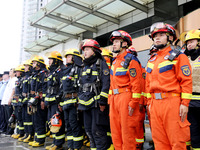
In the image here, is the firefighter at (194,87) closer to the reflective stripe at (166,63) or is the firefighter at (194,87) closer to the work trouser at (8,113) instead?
the reflective stripe at (166,63)

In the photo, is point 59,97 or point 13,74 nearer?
point 59,97

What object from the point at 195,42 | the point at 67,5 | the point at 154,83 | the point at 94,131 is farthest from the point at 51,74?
the point at 67,5

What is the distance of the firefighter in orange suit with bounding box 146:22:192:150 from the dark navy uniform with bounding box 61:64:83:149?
2.31m

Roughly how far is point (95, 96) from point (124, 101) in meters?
A: 0.83

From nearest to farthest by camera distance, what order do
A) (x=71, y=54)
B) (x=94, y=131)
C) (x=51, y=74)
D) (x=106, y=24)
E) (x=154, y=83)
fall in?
(x=154, y=83)
(x=94, y=131)
(x=71, y=54)
(x=51, y=74)
(x=106, y=24)

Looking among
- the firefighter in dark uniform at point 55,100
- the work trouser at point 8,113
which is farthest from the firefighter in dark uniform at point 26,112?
the work trouser at point 8,113

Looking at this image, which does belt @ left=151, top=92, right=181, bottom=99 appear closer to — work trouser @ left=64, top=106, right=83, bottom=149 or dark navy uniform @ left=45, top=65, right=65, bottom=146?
work trouser @ left=64, top=106, right=83, bottom=149

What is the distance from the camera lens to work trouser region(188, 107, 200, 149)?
3.54 m

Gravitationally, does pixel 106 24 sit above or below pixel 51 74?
above

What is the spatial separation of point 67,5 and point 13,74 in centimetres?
507

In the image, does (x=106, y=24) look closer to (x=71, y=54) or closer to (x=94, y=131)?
(x=71, y=54)

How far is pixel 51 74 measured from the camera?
216 inches

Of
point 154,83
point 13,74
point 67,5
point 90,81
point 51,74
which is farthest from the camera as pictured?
point 67,5

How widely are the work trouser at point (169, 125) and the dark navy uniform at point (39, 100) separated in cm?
405
